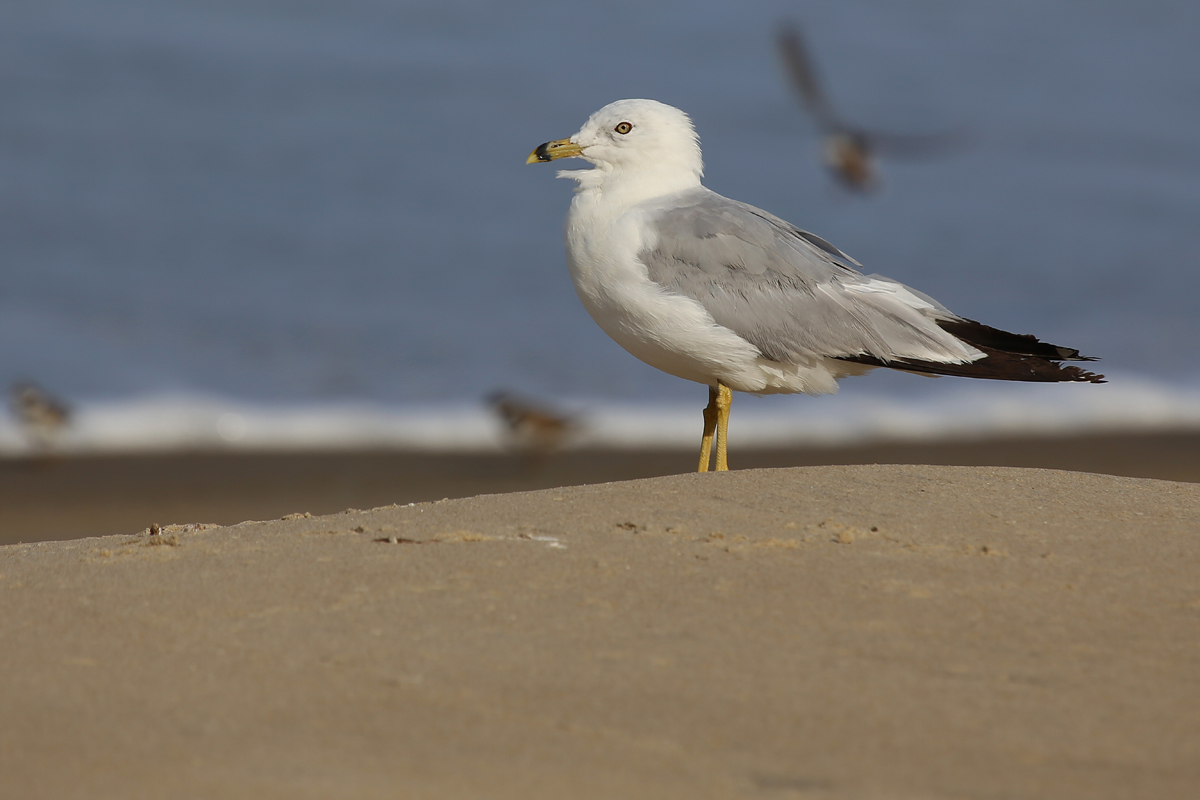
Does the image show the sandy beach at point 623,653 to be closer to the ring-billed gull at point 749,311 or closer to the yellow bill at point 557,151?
the ring-billed gull at point 749,311

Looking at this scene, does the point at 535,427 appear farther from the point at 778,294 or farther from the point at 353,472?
the point at 778,294

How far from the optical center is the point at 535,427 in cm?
882

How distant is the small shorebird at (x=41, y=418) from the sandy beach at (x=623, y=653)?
16.5 ft

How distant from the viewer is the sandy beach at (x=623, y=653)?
2.19 metres

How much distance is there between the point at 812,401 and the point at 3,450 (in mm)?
5880

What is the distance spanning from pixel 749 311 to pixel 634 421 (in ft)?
16.3

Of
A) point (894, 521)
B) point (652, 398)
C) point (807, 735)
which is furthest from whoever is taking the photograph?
point (652, 398)

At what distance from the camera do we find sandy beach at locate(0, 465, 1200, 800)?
7.18 ft

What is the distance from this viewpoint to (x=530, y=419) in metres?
8.81

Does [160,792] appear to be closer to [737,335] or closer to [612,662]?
[612,662]

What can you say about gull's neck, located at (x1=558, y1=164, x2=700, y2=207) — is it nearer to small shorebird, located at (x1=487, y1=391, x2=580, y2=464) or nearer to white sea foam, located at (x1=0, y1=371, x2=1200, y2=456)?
small shorebird, located at (x1=487, y1=391, x2=580, y2=464)

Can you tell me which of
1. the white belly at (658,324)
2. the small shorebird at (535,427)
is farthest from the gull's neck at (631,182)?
the small shorebird at (535,427)

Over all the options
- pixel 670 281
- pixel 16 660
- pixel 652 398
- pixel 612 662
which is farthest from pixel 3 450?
pixel 612 662

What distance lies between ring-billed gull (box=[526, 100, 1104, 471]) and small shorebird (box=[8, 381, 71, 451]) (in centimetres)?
471
